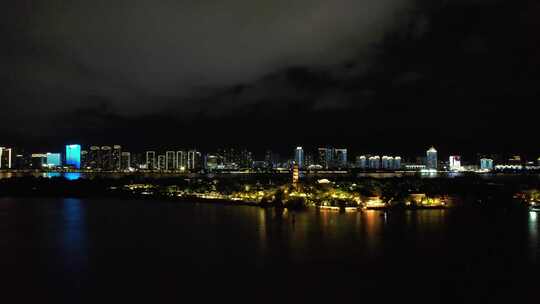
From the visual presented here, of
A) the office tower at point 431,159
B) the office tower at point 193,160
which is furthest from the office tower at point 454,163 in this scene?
the office tower at point 193,160

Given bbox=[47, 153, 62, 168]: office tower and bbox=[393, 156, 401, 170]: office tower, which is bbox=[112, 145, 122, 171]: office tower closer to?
bbox=[47, 153, 62, 168]: office tower

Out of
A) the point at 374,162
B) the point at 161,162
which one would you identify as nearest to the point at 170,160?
the point at 161,162

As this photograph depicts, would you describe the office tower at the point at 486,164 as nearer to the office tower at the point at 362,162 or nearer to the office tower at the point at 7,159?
the office tower at the point at 362,162

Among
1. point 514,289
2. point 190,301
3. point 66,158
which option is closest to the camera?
point 190,301

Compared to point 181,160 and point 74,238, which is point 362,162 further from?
point 74,238

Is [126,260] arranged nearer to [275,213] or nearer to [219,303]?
[219,303]

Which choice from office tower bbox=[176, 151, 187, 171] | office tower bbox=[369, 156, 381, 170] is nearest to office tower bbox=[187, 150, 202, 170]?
office tower bbox=[176, 151, 187, 171]

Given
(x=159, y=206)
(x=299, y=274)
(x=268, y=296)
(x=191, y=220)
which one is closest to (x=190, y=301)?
(x=268, y=296)
